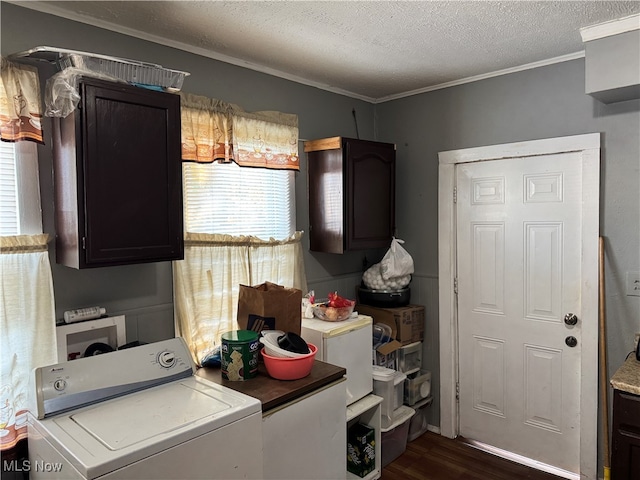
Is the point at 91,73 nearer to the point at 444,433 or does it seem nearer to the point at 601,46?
the point at 601,46

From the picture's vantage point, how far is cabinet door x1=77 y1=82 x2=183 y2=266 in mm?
1729

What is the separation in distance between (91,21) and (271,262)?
1.50 m

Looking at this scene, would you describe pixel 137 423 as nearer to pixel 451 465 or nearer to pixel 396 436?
pixel 396 436

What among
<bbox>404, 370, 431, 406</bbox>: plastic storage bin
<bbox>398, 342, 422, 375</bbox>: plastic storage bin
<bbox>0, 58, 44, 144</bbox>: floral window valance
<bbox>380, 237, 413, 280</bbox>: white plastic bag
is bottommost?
<bbox>404, 370, 431, 406</bbox>: plastic storage bin

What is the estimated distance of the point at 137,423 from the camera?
1.53 m

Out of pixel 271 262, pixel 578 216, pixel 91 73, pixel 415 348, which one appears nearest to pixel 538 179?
pixel 578 216

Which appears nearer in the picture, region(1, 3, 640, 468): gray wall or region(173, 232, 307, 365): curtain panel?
region(1, 3, 640, 468): gray wall

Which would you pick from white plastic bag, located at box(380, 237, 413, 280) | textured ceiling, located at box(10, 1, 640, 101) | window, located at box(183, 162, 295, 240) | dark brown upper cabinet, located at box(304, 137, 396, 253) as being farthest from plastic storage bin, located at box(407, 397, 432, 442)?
textured ceiling, located at box(10, 1, 640, 101)

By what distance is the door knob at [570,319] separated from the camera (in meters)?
2.64

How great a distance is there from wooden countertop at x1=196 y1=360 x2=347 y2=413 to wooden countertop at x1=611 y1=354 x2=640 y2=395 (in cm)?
120

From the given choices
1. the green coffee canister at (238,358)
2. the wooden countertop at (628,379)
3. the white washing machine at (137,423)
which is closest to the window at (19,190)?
the white washing machine at (137,423)

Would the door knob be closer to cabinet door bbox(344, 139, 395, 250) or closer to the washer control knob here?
cabinet door bbox(344, 139, 395, 250)

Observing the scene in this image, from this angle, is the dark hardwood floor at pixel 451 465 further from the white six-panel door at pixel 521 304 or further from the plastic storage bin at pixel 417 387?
the plastic storage bin at pixel 417 387

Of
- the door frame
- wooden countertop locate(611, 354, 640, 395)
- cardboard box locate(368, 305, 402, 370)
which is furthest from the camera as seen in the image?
cardboard box locate(368, 305, 402, 370)
